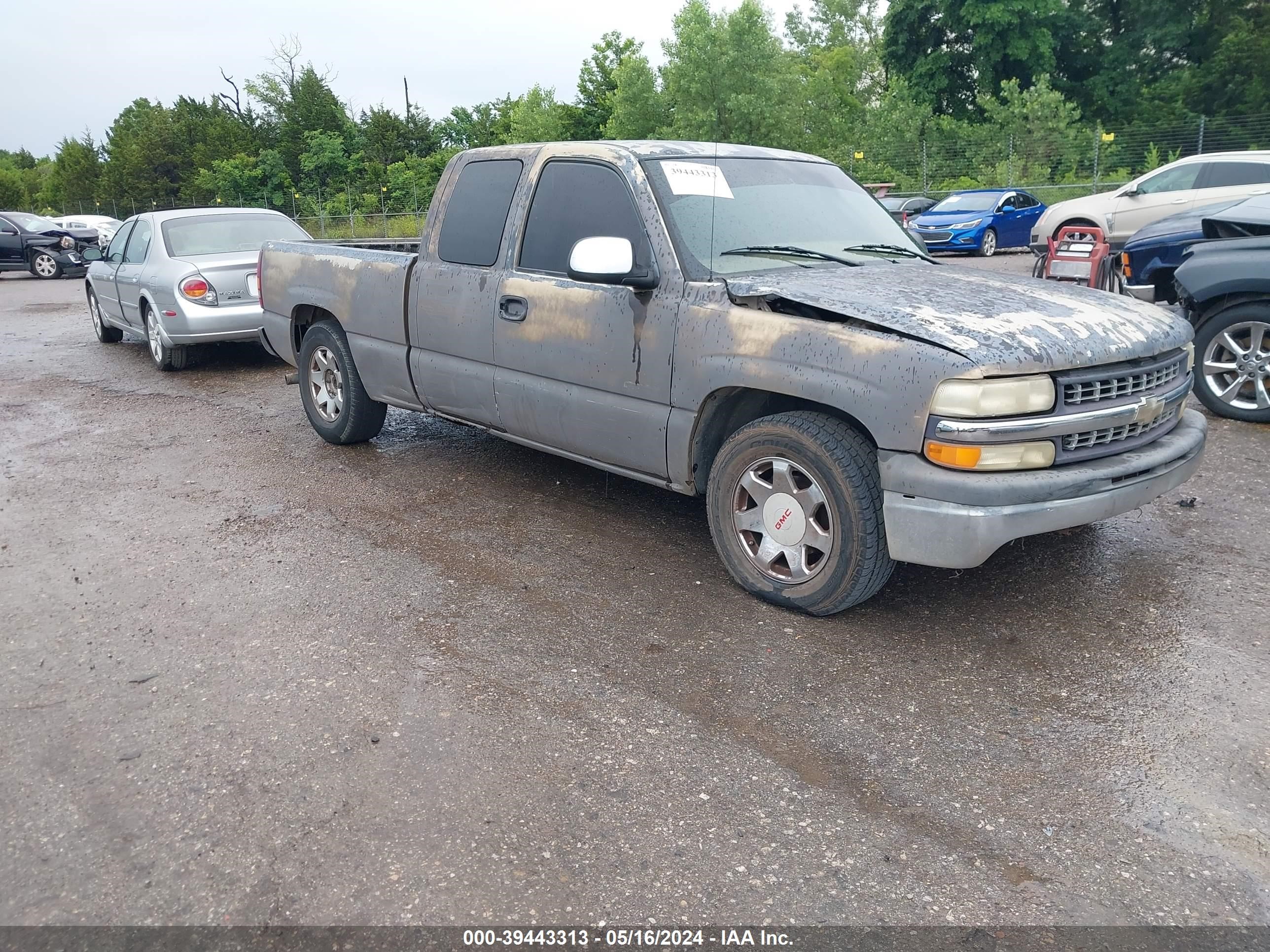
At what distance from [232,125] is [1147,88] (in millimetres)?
46481

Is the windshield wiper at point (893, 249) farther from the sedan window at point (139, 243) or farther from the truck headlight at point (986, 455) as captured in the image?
the sedan window at point (139, 243)

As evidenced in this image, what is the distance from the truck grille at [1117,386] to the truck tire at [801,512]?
2.48 feet

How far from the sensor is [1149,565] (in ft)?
15.4

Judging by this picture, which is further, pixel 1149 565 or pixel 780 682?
pixel 1149 565

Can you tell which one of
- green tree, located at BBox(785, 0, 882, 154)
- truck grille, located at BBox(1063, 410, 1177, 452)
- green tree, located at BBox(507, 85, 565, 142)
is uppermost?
green tree, located at BBox(785, 0, 882, 154)

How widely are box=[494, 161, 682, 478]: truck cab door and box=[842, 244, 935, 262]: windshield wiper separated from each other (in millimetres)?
1071

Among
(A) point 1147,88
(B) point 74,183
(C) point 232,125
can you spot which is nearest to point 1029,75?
(A) point 1147,88

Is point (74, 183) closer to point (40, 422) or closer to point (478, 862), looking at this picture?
point (40, 422)

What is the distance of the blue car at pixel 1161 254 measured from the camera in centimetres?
865

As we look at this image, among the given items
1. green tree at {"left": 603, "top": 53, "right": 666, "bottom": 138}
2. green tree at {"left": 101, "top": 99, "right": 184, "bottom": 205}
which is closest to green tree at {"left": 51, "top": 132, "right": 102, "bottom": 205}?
green tree at {"left": 101, "top": 99, "right": 184, "bottom": 205}

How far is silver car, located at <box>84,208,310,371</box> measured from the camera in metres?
9.82

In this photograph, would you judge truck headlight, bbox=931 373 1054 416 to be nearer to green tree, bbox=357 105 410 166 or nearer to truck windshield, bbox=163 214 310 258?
truck windshield, bbox=163 214 310 258

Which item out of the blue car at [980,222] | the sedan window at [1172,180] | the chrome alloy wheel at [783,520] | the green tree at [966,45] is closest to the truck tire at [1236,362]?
the chrome alloy wheel at [783,520]

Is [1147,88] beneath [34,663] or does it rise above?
above
